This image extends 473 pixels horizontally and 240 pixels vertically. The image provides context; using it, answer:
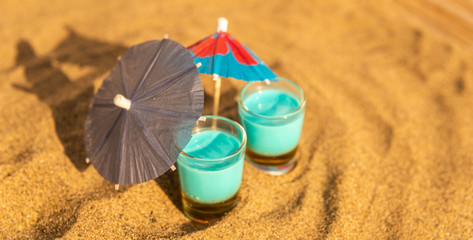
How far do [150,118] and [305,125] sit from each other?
138 centimetres

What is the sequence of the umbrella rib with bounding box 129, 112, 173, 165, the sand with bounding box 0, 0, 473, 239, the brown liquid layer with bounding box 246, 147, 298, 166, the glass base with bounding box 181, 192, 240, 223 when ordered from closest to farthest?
the umbrella rib with bounding box 129, 112, 173, 165
the glass base with bounding box 181, 192, 240, 223
the sand with bounding box 0, 0, 473, 239
the brown liquid layer with bounding box 246, 147, 298, 166

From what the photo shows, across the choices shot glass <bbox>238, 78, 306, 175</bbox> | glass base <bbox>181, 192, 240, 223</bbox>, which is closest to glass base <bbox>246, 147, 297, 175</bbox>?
shot glass <bbox>238, 78, 306, 175</bbox>

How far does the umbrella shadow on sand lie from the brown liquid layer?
996mm

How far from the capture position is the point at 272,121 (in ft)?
7.15

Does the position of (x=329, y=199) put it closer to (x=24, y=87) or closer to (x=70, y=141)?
(x=70, y=141)

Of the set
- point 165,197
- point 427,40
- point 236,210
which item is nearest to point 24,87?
A: point 165,197

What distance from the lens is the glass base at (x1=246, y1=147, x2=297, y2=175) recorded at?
2.40 metres

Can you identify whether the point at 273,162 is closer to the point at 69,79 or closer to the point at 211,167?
the point at 211,167

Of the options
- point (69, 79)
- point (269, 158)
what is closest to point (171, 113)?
point (269, 158)

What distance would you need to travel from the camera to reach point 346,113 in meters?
3.00

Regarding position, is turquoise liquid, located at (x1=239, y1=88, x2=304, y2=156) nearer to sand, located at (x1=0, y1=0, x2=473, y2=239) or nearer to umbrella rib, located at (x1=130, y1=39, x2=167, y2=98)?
sand, located at (x1=0, y1=0, x2=473, y2=239)

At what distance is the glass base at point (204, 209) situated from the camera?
2.10 meters

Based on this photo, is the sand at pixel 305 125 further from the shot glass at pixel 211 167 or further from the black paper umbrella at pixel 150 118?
the black paper umbrella at pixel 150 118

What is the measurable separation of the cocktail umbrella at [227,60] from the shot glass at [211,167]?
0.24 m
